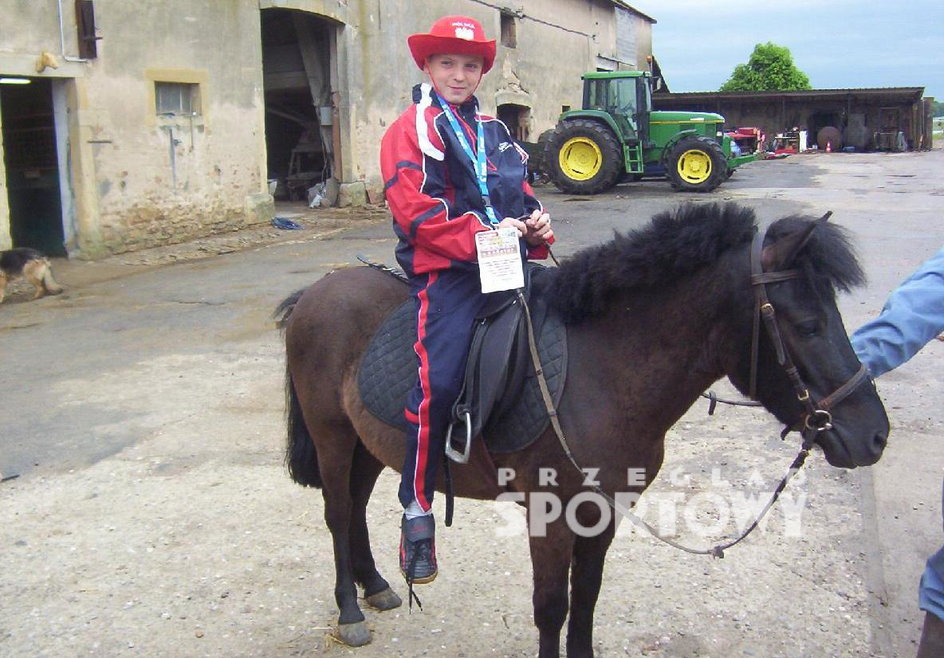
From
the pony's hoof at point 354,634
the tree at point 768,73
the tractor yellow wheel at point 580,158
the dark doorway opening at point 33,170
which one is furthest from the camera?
the tree at point 768,73

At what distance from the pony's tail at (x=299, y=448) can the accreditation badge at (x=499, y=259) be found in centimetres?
133

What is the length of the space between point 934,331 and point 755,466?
8.58 ft

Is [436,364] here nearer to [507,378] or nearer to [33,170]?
[507,378]

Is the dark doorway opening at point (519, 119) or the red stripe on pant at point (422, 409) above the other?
the dark doorway opening at point (519, 119)

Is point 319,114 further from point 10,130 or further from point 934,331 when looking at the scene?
point 934,331

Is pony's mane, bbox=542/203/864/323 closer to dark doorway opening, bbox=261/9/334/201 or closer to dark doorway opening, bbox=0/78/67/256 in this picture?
dark doorway opening, bbox=0/78/67/256

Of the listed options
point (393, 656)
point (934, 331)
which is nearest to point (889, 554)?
point (934, 331)

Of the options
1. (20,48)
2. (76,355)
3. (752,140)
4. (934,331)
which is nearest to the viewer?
(934,331)

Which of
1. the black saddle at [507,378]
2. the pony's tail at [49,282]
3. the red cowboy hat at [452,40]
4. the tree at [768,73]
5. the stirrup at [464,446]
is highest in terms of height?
the tree at [768,73]

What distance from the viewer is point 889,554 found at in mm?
3865

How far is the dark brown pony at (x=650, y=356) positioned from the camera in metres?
2.32

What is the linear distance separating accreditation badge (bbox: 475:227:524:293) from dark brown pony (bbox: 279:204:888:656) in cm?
16

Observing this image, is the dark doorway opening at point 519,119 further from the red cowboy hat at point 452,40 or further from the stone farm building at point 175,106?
the red cowboy hat at point 452,40

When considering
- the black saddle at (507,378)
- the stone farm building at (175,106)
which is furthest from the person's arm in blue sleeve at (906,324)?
the stone farm building at (175,106)
